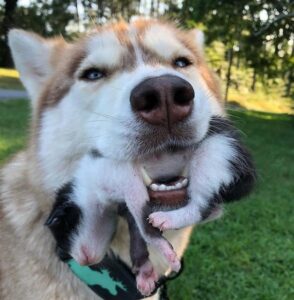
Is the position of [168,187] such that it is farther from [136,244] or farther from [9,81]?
[9,81]

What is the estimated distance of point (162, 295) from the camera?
339cm

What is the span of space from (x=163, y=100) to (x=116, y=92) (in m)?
0.42

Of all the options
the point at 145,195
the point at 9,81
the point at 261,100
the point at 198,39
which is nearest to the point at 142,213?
the point at 145,195

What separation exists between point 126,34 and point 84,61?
0.91 feet

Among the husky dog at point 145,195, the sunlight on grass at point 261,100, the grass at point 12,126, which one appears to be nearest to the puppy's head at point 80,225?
the husky dog at point 145,195

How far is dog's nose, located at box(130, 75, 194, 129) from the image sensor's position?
183cm

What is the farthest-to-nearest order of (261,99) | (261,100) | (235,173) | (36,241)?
(261,99)
(261,100)
(36,241)
(235,173)

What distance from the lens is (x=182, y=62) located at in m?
2.69

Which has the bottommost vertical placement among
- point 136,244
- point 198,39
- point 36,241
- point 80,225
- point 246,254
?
point 246,254

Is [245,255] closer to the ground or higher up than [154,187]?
closer to the ground

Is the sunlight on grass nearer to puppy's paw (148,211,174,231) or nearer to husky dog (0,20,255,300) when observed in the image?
husky dog (0,20,255,300)

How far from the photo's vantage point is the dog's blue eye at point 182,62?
266cm

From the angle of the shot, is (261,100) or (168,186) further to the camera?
(261,100)

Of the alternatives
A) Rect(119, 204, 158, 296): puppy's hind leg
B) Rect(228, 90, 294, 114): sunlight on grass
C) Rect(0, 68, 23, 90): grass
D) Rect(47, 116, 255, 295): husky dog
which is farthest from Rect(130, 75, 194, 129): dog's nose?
Rect(228, 90, 294, 114): sunlight on grass
